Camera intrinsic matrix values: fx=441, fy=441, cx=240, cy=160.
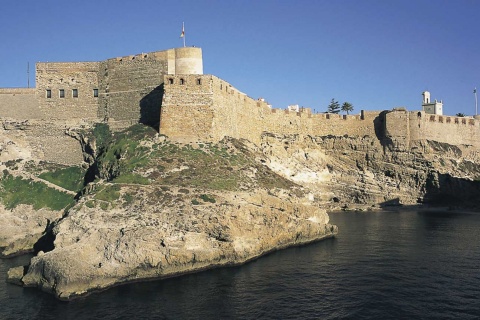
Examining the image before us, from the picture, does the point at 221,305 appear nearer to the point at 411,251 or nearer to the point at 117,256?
the point at 117,256

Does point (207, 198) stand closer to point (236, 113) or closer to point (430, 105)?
point (236, 113)

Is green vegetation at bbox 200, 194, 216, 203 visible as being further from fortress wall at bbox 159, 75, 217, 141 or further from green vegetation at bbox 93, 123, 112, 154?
green vegetation at bbox 93, 123, 112, 154

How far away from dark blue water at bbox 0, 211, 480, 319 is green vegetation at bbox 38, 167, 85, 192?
1431 centimetres

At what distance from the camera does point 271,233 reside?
3912 cm

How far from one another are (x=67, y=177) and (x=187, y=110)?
17.6 m

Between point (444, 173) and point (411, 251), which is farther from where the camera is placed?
point (444, 173)

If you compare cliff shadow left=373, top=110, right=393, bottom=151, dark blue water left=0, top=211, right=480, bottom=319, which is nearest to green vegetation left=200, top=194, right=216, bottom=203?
dark blue water left=0, top=211, right=480, bottom=319

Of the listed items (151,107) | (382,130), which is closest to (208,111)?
(151,107)

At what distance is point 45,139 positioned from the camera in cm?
5497

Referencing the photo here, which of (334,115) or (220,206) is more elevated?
(334,115)

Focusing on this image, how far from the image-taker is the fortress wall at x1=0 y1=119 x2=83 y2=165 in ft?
180

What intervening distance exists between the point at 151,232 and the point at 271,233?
11.4m

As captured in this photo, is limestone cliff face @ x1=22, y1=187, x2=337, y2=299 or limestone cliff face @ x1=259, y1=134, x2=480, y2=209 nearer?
limestone cliff face @ x1=22, y1=187, x2=337, y2=299

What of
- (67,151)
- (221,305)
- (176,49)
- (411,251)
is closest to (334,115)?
(176,49)
